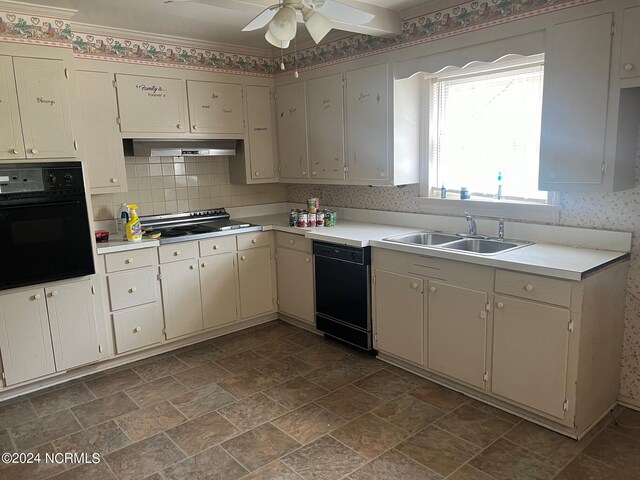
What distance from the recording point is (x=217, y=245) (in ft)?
13.1

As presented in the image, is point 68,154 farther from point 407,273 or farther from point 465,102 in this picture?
point 465,102

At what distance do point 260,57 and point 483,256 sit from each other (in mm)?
2968

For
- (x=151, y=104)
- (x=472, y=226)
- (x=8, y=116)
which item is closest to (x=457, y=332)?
(x=472, y=226)

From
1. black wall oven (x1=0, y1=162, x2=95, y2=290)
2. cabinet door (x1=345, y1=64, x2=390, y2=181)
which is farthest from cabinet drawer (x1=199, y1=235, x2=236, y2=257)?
cabinet door (x1=345, y1=64, x2=390, y2=181)

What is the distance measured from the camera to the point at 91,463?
8.11 feet

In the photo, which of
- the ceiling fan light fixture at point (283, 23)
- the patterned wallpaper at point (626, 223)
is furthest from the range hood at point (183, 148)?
the patterned wallpaper at point (626, 223)

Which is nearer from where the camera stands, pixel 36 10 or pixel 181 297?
pixel 36 10

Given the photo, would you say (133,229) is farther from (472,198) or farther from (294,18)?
(472,198)

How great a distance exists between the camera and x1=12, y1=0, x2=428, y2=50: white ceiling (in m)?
3.04

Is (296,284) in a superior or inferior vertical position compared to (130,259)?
inferior

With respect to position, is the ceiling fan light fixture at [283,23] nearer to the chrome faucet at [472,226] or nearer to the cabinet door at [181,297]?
the chrome faucet at [472,226]

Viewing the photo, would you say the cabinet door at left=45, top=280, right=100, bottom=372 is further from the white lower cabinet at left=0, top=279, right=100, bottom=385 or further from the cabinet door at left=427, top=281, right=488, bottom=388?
the cabinet door at left=427, top=281, right=488, bottom=388

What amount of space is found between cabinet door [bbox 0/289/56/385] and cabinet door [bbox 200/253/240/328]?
118cm

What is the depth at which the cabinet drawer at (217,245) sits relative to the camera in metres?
3.92
